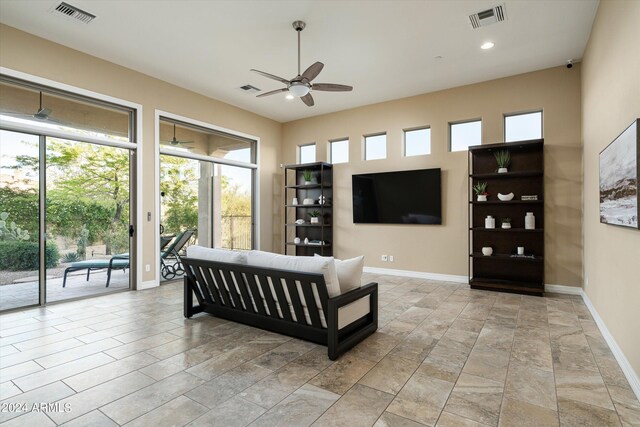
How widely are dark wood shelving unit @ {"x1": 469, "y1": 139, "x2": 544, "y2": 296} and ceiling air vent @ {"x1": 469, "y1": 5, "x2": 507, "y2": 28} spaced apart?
6.19 ft

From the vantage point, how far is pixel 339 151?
24.7 feet

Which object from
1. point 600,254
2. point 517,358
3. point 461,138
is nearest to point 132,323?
point 517,358

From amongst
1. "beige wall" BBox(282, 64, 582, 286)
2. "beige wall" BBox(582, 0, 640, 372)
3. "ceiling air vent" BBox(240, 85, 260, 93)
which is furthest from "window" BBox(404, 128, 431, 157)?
"ceiling air vent" BBox(240, 85, 260, 93)

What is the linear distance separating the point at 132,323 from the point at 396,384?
2957mm

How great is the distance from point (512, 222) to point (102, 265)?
21.1 feet

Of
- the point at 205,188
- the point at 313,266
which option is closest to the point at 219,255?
the point at 313,266

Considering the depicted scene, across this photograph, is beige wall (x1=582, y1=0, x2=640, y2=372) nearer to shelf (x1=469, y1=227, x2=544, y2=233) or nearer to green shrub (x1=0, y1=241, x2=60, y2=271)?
shelf (x1=469, y1=227, x2=544, y2=233)

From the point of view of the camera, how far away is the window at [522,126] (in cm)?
542

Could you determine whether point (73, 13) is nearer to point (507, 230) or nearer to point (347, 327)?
point (347, 327)

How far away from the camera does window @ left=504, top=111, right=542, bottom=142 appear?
5422mm

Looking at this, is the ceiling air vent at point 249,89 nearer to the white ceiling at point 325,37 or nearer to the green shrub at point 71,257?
the white ceiling at point 325,37

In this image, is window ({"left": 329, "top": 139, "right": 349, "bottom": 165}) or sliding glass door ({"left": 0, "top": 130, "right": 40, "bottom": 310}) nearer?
sliding glass door ({"left": 0, "top": 130, "right": 40, "bottom": 310})

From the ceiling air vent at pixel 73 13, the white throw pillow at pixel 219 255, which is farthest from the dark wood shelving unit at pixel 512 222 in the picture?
the ceiling air vent at pixel 73 13

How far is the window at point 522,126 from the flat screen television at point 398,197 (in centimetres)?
128
